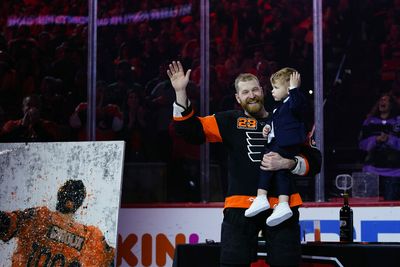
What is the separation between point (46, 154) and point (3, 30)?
5.30 feet

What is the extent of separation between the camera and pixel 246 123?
3746 mm

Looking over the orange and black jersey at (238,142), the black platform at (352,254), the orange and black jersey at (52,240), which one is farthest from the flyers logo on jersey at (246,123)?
the orange and black jersey at (52,240)

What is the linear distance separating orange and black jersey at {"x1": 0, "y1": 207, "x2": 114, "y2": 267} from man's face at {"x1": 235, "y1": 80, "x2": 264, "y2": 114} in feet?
5.06

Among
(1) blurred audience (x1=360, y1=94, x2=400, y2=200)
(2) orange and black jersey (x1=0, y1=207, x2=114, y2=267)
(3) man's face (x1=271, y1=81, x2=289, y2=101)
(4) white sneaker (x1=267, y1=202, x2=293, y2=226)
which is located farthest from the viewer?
(1) blurred audience (x1=360, y1=94, x2=400, y2=200)

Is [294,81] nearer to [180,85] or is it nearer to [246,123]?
[246,123]

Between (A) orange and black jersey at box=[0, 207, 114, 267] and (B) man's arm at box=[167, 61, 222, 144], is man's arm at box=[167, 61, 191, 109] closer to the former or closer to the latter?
(B) man's arm at box=[167, 61, 222, 144]

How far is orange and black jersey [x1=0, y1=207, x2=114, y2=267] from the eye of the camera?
4.79m

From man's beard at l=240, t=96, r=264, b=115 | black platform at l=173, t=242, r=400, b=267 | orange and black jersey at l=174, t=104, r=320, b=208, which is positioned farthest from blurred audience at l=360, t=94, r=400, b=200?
man's beard at l=240, t=96, r=264, b=115

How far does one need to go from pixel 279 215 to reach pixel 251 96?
0.61 m

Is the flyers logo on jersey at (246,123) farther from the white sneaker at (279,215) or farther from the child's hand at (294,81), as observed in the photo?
the white sneaker at (279,215)

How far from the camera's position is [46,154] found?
16.8ft

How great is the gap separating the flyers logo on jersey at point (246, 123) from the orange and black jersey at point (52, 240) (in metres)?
1.45

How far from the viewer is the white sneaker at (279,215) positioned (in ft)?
11.3

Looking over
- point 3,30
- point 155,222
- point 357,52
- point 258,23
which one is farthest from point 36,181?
point 357,52
